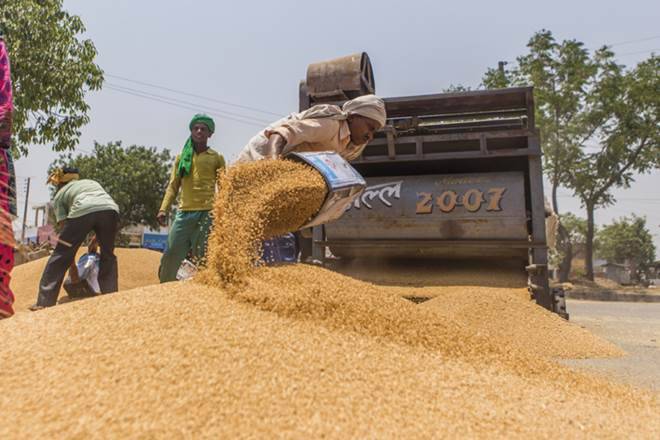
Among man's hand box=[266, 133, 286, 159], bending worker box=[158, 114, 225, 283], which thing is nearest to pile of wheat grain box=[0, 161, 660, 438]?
man's hand box=[266, 133, 286, 159]

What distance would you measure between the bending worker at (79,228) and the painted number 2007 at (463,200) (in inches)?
94.0

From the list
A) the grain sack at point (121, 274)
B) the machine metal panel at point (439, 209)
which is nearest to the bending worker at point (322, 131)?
the machine metal panel at point (439, 209)

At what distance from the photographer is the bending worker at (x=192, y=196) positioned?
10.8 ft

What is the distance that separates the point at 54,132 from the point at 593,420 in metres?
7.37

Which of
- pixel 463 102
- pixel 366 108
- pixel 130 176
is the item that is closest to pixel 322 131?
pixel 366 108

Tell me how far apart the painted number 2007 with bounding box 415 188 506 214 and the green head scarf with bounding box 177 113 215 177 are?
5.80 ft

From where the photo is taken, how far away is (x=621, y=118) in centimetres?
1436

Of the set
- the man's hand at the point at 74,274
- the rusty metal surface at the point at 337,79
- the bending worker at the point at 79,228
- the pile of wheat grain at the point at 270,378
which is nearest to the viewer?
the pile of wheat grain at the point at 270,378

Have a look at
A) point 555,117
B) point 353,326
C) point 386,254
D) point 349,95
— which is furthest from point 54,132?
point 555,117

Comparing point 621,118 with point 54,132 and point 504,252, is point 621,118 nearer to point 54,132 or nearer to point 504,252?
point 504,252

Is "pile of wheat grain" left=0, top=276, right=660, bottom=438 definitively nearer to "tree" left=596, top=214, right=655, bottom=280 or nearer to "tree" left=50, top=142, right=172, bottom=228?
"tree" left=50, top=142, right=172, bottom=228

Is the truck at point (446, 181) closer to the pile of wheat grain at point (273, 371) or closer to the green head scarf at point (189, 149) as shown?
the green head scarf at point (189, 149)

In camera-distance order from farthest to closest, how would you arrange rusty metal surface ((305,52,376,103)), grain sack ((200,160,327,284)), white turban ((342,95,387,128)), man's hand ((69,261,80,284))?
man's hand ((69,261,80,284)) → rusty metal surface ((305,52,376,103)) → white turban ((342,95,387,128)) → grain sack ((200,160,327,284))

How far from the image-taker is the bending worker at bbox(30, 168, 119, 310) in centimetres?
341
